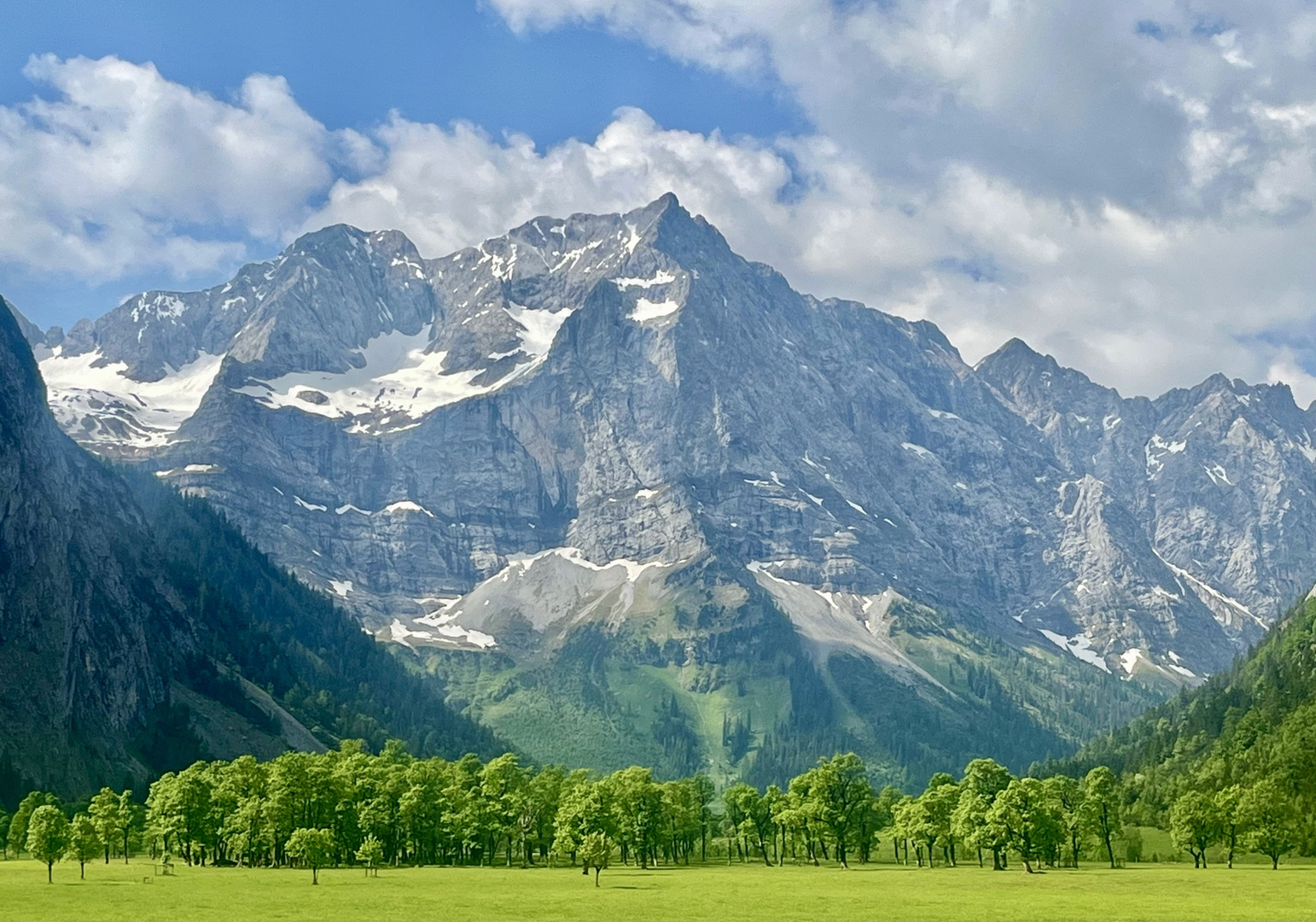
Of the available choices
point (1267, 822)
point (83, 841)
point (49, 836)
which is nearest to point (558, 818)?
point (83, 841)

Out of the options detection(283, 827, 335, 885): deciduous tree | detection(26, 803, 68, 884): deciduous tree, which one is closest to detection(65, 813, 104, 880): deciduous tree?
detection(26, 803, 68, 884): deciduous tree

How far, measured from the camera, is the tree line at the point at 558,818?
542ft

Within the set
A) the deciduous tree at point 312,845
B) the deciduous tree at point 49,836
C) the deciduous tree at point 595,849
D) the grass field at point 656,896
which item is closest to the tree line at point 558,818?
the deciduous tree at point 595,849

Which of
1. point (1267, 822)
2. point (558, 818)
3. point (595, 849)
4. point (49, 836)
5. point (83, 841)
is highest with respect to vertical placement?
point (49, 836)

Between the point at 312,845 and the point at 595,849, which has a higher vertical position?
the point at 312,845

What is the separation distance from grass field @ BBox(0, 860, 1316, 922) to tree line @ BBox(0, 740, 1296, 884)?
26.7ft

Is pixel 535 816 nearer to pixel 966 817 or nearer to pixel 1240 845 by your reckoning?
pixel 966 817

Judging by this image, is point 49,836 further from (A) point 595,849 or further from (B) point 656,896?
(B) point 656,896

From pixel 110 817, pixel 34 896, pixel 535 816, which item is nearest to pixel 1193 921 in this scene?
pixel 34 896

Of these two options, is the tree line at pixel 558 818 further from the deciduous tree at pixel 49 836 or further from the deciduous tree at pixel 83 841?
the deciduous tree at pixel 49 836

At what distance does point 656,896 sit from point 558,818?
176 feet

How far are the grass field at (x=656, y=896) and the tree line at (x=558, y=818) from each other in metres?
8.15

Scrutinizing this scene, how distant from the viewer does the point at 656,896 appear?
124 meters

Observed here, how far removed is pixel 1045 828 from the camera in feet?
543
